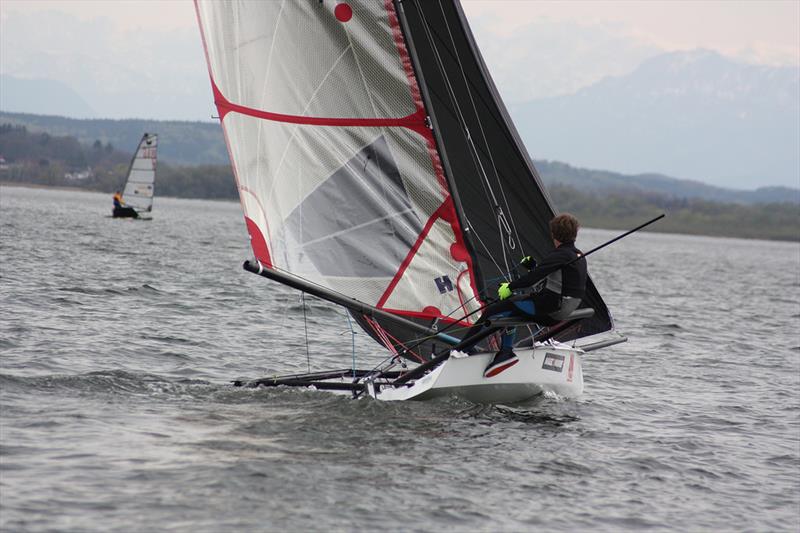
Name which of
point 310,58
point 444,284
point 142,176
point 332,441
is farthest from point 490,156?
point 142,176

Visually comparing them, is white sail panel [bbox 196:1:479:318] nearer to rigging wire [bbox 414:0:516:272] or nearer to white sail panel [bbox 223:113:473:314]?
white sail panel [bbox 223:113:473:314]

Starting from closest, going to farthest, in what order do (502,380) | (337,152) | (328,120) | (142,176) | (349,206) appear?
(502,380) → (328,120) → (337,152) → (349,206) → (142,176)

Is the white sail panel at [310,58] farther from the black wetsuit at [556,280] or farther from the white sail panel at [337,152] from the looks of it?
the black wetsuit at [556,280]

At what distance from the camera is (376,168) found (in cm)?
1193

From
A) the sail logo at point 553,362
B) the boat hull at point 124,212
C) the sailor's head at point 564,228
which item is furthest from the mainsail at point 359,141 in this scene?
the boat hull at point 124,212

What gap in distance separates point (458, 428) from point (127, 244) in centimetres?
3169

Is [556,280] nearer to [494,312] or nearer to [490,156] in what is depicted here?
[494,312]

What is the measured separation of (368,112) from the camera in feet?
38.6

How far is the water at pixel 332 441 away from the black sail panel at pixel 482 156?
1.86 metres

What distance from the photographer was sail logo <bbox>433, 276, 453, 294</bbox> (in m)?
12.2

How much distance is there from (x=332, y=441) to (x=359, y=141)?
11.7 ft

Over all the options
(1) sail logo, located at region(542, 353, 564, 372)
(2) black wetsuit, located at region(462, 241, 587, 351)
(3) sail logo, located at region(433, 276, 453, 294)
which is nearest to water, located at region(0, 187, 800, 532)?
(1) sail logo, located at region(542, 353, 564, 372)

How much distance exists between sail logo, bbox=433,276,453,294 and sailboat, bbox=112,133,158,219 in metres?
49.6

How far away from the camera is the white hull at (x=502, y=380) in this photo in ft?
36.7
